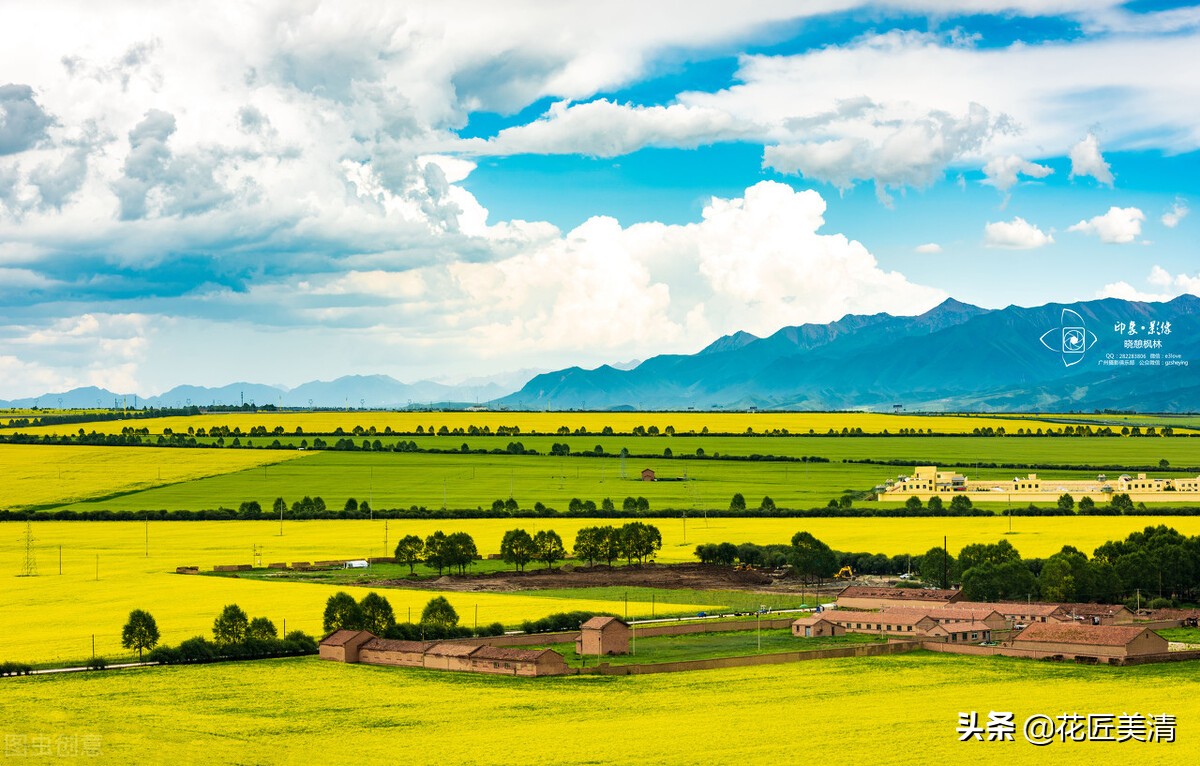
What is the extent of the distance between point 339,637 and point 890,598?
32433 millimetres

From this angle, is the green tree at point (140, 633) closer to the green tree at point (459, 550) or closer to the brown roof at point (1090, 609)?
the green tree at point (459, 550)

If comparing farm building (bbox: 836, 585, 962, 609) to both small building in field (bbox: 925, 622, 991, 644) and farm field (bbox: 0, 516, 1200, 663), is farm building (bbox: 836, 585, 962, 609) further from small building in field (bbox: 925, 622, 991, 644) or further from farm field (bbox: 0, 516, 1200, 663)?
farm field (bbox: 0, 516, 1200, 663)

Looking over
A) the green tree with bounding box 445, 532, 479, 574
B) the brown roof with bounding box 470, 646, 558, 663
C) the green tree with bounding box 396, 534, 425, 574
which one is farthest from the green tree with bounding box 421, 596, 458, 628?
the green tree with bounding box 396, 534, 425, 574

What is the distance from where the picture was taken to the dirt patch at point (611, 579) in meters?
86.6

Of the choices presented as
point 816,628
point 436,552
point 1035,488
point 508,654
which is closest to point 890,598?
point 816,628

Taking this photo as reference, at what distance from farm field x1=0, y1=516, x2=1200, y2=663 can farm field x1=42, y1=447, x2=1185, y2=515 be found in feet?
38.5

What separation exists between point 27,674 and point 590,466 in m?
104

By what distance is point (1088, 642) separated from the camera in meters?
64.4

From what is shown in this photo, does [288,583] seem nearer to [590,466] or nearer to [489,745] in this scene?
[489,745]

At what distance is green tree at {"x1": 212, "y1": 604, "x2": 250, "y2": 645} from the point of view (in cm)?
6438

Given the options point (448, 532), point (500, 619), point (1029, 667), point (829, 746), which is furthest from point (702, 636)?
point (448, 532)

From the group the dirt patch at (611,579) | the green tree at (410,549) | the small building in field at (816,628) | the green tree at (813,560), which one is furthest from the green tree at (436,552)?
the small building in field at (816,628)

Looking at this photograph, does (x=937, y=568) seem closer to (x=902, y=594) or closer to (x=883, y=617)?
(x=902, y=594)

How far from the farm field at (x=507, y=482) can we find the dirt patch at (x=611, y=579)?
2536 centimetres
